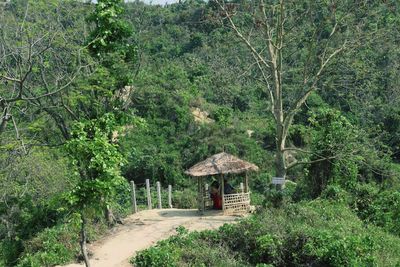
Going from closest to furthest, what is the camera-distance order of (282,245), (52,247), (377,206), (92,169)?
(92,169), (282,245), (52,247), (377,206)

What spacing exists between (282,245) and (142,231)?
4661 millimetres

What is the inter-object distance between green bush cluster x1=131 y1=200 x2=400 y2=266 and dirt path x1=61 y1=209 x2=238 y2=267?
1.33 meters

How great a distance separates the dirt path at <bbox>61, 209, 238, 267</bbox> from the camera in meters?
12.0

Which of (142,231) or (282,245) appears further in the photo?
(142,231)

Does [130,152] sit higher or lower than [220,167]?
higher

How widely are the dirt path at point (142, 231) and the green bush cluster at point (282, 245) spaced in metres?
1.33

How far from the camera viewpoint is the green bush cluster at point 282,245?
32.6 ft

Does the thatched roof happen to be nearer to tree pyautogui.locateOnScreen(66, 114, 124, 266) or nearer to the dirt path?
the dirt path

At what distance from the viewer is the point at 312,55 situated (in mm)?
14906

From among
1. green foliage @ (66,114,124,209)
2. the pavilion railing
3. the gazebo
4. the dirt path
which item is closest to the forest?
green foliage @ (66,114,124,209)

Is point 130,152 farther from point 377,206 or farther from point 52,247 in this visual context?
point 377,206

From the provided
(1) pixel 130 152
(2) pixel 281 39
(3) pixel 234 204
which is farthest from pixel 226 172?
(2) pixel 281 39

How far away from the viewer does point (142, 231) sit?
46.0 ft

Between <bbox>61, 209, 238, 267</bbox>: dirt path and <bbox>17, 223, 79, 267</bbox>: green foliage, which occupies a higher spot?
<bbox>17, 223, 79, 267</bbox>: green foliage
